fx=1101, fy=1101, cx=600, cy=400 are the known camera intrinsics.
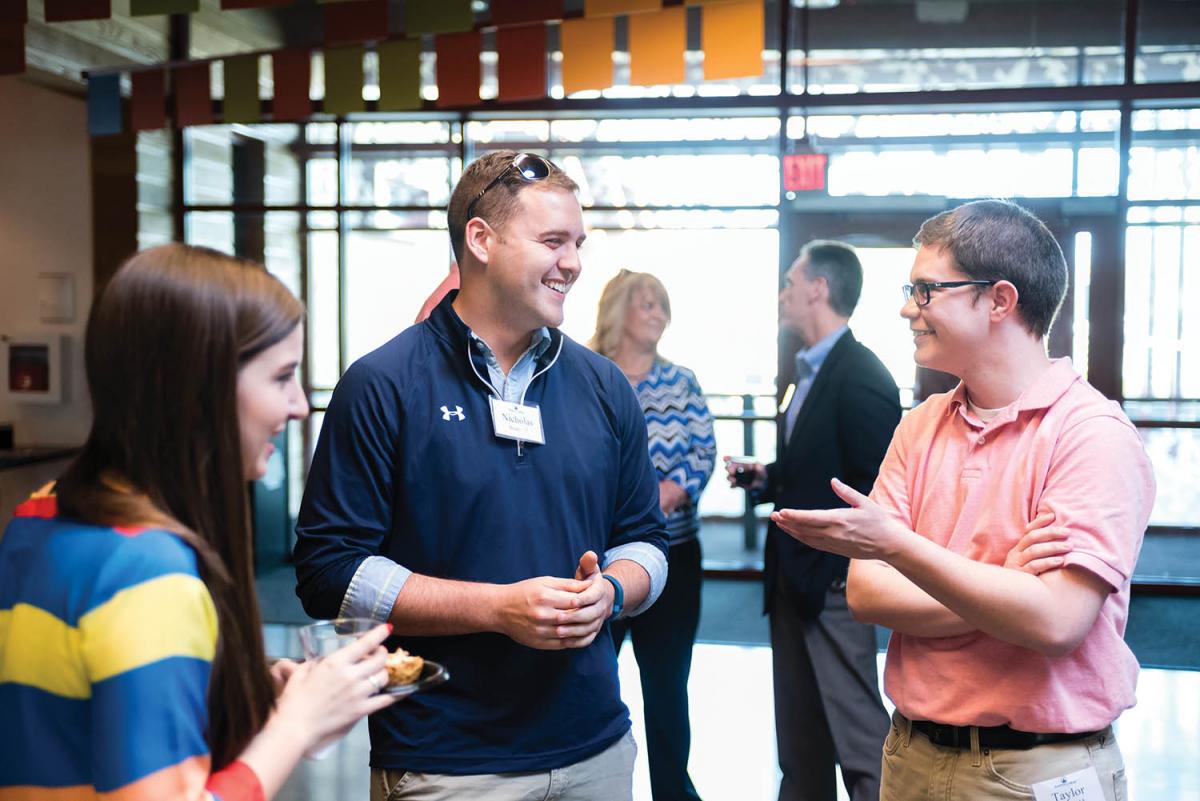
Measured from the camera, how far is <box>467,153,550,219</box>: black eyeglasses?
186 centimetres

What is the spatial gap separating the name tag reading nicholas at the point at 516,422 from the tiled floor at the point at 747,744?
218cm

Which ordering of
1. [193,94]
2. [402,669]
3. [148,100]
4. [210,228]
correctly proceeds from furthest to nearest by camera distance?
[210,228]
[193,94]
[148,100]
[402,669]

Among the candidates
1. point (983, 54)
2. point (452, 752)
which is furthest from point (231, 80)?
point (452, 752)

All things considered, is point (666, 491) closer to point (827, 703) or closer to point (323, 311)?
point (827, 703)

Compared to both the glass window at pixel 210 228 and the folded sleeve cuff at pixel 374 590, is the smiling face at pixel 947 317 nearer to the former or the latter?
the folded sleeve cuff at pixel 374 590

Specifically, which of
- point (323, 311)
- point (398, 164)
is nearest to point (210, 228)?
point (323, 311)

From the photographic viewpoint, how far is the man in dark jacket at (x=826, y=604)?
10.7 feet

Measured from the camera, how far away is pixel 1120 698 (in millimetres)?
1627

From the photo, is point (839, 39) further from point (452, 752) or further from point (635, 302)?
point (452, 752)

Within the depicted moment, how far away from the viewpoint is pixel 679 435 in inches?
148

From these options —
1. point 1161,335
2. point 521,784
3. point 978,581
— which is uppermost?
point 1161,335

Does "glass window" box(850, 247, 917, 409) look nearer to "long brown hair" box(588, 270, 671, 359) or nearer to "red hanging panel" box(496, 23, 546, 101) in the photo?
"red hanging panel" box(496, 23, 546, 101)

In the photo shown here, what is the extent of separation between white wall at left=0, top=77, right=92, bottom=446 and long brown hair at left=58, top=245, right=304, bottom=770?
629 cm

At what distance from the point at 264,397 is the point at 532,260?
0.74 m
